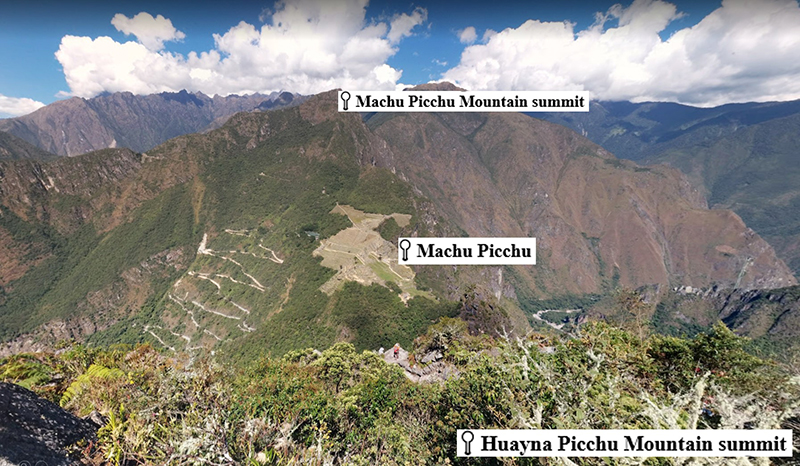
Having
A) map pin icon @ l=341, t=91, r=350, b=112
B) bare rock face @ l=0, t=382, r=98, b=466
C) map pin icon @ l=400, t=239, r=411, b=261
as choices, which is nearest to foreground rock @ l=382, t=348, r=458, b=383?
map pin icon @ l=400, t=239, r=411, b=261

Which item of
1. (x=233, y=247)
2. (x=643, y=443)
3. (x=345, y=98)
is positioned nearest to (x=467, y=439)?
(x=643, y=443)

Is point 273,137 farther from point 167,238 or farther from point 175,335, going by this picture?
point 175,335

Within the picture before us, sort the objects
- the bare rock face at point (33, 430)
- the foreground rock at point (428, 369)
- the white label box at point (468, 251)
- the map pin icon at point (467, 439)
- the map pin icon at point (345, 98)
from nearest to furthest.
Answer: the bare rock face at point (33, 430) < the map pin icon at point (467, 439) < the white label box at point (468, 251) < the map pin icon at point (345, 98) < the foreground rock at point (428, 369)

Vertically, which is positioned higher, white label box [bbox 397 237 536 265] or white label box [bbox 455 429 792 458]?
white label box [bbox 397 237 536 265]

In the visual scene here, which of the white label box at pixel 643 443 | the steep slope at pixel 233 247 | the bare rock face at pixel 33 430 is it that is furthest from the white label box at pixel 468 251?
the steep slope at pixel 233 247

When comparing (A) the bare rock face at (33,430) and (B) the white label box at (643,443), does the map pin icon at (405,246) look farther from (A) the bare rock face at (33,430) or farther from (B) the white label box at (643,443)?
(A) the bare rock face at (33,430)

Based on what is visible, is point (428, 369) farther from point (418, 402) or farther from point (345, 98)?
point (345, 98)

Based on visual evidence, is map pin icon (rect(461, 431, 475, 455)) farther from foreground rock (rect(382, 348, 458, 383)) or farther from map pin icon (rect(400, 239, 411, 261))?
foreground rock (rect(382, 348, 458, 383))
